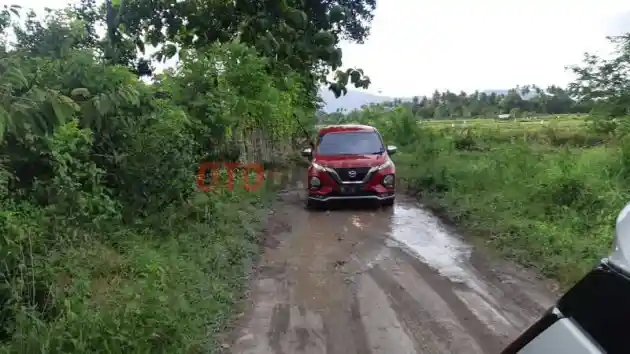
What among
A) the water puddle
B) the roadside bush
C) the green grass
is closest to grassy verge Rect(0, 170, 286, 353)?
the roadside bush

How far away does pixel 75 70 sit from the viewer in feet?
19.1

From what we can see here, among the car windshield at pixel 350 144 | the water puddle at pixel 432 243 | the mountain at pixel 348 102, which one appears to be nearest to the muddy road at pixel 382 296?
the water puddle at pixel 432 243

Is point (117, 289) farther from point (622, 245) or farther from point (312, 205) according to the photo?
point (312, 205)

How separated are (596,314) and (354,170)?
10013 millimetres

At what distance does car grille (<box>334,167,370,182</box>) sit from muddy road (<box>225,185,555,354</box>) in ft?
6.56

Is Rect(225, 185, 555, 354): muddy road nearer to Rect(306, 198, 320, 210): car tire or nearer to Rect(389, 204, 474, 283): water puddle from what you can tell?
Rect(389, 204, 474, 283): water puddle

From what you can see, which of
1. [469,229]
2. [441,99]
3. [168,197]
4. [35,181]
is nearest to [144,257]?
[35,181]

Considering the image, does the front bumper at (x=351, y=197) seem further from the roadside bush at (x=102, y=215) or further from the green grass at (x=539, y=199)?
the roadside bush at (x=102, y=215)

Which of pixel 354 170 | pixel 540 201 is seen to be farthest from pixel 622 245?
pixel 354 170

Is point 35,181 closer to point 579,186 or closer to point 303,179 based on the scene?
point 579,186

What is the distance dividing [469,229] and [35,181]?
6.48 meters

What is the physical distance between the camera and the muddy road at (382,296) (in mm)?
4871

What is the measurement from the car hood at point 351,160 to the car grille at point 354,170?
63 millimetres

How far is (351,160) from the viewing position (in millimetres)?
→ 11328
